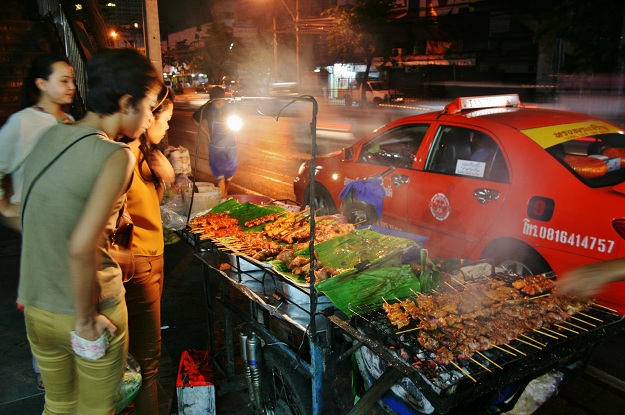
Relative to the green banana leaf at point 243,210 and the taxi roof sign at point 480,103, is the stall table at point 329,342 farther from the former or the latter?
the taxi roof sign at point 480,103

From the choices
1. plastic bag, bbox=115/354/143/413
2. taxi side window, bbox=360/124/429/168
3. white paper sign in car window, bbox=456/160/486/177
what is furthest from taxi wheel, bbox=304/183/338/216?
plastic bag, bbox=115/354/143/413

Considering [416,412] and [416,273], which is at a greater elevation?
[416,273]

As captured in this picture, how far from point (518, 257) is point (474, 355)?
251 centimetres

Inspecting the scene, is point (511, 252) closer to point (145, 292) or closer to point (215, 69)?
point (145, 292)

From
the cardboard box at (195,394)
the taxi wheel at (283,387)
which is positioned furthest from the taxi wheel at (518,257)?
the cardboard box at (195,394)

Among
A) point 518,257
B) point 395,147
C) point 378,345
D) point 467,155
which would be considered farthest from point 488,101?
point 378,345

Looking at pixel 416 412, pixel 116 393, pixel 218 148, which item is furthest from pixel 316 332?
pixel 218 148

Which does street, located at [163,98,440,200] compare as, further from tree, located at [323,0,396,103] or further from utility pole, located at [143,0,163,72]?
tree, located at [323,0,396,103]

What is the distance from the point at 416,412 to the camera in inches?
96.7

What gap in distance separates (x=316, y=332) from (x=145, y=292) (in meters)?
1.17

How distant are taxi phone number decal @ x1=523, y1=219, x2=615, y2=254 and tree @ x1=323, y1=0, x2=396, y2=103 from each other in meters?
28.4

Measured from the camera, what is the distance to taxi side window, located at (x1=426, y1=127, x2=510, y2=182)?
471 cm

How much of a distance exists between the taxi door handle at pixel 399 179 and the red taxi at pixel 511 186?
13 millimetres

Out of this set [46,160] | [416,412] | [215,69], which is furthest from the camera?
[215,69]
